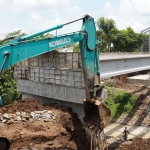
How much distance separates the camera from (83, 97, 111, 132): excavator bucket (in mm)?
11836

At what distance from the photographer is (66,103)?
14.8 meters

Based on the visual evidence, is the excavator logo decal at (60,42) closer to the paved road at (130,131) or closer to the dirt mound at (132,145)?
the dirt mound at (132,145)

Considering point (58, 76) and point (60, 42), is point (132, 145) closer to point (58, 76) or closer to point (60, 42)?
point (58, 76)

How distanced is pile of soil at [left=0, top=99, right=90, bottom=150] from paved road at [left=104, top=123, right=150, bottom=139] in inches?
241

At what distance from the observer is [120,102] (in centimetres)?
2503

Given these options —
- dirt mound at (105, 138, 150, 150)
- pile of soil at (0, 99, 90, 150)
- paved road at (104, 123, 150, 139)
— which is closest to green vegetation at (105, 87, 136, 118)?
paved road at (104, 123, 150, 139)

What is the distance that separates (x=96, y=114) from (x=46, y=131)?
7.56 ft

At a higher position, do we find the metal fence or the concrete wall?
the metal fence

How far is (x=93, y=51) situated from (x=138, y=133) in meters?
9.28

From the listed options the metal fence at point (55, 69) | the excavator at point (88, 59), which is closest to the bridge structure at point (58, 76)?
the metal fence at point (55, 69)

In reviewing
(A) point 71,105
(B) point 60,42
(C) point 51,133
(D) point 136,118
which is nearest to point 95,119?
(C) point 51,133

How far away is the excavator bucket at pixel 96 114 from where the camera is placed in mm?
11836

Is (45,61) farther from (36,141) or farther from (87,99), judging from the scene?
(36,141)

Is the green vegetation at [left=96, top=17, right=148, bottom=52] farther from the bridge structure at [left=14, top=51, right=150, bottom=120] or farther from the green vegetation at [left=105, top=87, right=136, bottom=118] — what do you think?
the bridge structure at [left=14, top=51, right=150, bottom=120]
